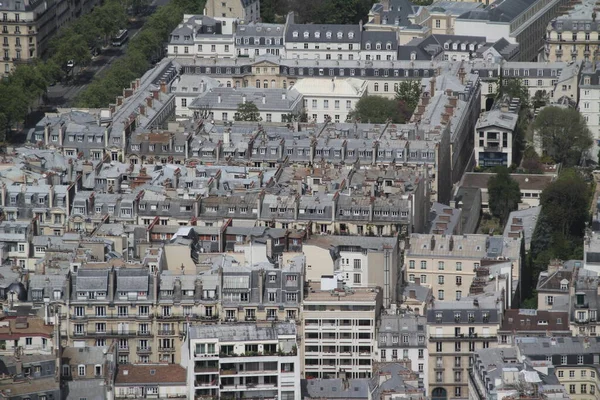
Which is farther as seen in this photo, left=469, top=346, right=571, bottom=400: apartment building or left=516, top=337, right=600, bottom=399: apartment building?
left=516, top=337, right=600, bottom=399: apartment building

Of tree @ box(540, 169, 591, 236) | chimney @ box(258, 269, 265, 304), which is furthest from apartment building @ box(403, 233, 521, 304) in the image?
tree @ box(540, 169, 591, 236)

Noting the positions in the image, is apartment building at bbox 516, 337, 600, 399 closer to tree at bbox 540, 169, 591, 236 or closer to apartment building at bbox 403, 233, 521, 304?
apartment building at bbox 403, 233, 521, 304

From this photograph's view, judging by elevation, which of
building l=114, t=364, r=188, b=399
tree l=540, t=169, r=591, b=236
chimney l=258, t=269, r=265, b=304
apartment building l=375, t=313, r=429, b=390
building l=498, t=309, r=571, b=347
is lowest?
building l=114, t=364, r=188, b=399

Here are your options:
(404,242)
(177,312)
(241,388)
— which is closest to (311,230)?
(404,242)

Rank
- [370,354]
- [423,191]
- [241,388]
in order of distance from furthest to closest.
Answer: [423,191] → [370,354] → [241,388]

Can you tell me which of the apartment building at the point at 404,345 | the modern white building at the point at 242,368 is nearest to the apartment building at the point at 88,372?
the modern white building at the point at 242,368

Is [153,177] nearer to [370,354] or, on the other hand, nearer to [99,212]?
[99,212]

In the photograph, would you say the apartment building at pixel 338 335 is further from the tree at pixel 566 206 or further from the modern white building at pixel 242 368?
the tree at pixel 566 206
